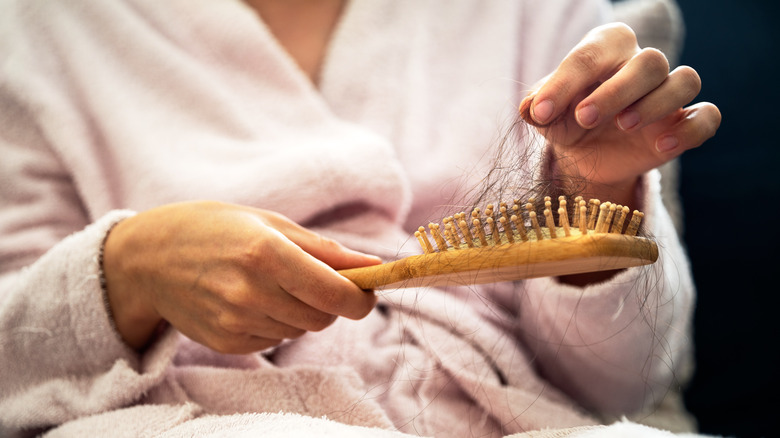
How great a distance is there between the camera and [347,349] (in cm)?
60

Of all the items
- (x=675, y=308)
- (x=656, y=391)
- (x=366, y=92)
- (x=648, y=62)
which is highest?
(x=648, y=62)

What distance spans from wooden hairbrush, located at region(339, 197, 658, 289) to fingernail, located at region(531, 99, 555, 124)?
0.07 meters

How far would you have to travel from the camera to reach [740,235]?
904mm

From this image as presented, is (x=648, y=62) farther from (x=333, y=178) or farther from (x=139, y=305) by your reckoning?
(x=139, y=305)

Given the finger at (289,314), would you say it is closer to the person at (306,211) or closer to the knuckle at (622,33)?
the person at (306,211)

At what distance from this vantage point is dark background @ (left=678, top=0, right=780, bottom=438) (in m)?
0.88

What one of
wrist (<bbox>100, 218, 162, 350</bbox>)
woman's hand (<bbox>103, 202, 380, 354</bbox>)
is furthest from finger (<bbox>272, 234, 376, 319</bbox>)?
wrist (<bbox>100, 218, 162, 350</bbox>)

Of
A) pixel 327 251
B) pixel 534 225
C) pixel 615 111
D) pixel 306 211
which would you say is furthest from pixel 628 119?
pixel 306 211

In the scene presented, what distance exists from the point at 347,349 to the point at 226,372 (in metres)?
0.13

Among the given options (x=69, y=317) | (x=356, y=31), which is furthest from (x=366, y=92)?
(x=69, y=317)

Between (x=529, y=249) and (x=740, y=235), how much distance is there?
0.73m

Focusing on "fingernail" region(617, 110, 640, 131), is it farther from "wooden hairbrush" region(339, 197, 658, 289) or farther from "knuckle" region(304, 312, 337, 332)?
"knuckle" region(304, 312, 337, 332)

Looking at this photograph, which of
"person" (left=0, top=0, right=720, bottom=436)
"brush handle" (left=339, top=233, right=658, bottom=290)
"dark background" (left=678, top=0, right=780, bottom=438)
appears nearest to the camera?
"brush handle" (left=339, top=233, right=658, bottom=290)

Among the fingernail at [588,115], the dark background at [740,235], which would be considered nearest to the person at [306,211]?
the fingernail at [588,115]
